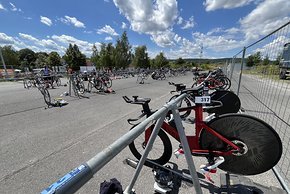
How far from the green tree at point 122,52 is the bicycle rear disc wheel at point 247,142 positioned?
38.6 m

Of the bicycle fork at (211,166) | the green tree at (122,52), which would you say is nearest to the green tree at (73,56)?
the green tree at (122,52)

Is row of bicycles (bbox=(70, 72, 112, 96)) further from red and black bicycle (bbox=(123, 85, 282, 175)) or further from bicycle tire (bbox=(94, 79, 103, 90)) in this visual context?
red and black bicycle (bbox=(123, 85, 282, 175))

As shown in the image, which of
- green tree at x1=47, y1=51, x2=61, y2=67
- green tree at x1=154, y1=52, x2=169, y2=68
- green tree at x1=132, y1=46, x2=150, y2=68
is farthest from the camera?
green tree at x1=154, y1=52, x2=169, y2=68

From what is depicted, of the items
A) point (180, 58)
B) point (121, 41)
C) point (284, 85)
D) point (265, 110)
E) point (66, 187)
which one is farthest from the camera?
point (180, 58)

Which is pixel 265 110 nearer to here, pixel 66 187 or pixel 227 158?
pixel 227 158

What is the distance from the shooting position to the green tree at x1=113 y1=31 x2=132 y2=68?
39.2 meters

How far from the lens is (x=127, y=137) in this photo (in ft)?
3.22

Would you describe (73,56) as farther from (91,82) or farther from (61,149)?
(61,149)

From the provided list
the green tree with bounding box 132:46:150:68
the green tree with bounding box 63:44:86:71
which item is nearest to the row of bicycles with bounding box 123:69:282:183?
the green tree with bounding box 132:46:150:68

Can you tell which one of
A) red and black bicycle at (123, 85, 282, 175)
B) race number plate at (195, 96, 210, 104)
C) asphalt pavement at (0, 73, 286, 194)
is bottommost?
asphalt pavement at (0, 73, 286, 194)

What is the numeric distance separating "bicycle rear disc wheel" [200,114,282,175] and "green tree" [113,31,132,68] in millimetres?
38621

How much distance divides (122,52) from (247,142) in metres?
39.8

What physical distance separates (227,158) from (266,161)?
1.64 feet

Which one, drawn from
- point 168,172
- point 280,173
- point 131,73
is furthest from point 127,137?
point 131,73
